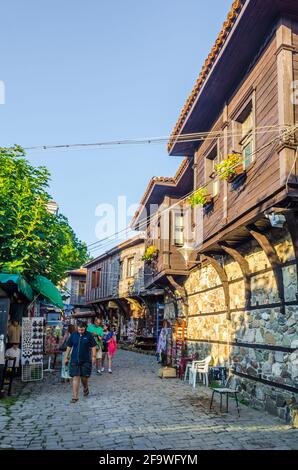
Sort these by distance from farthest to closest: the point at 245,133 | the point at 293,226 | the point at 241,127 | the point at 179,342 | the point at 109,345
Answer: the point at 179,342
the point at 109,345
the point at 241,127
the point at 245,133
the point at 293,226

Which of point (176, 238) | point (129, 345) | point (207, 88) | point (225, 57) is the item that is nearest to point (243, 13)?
point (225, 57)

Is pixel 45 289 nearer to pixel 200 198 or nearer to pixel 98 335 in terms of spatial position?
pixel 98 335

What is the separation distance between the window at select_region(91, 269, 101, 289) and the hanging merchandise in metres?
21.9

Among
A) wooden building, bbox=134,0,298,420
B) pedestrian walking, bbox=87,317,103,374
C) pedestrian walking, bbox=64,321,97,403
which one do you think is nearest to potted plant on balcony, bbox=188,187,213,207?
wooden building, bbox=134,0,298,420

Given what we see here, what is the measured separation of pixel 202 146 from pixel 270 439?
25.8 ft

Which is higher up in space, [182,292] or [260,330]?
[182,292]

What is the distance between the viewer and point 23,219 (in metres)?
11.0

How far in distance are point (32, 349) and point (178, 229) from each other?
6.81 m

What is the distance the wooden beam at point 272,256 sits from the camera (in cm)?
684

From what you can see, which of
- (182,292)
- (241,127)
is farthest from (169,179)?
(241,127)

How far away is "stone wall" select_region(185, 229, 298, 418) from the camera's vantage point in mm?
6609

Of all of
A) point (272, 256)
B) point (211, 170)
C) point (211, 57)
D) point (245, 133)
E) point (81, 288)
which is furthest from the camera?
point (81, 288)

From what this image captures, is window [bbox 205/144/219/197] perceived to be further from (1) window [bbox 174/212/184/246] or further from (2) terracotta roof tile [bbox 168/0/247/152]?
(1) window [bbox 174/212/184/246]
